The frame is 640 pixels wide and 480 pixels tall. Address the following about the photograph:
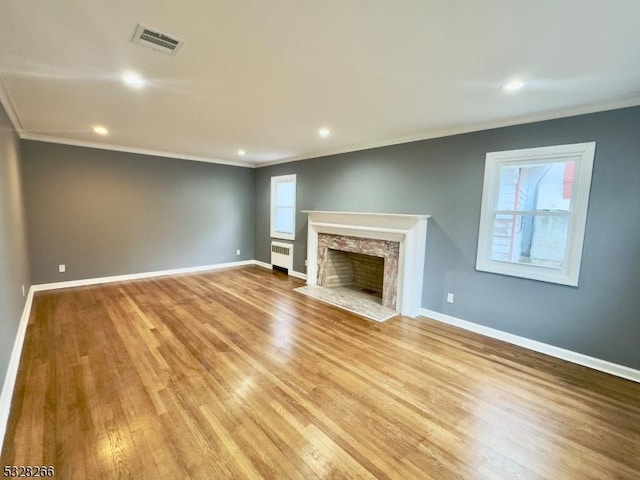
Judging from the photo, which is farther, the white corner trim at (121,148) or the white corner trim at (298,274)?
the white corner trim at (298,274)

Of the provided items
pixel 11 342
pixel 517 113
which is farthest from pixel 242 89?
pixel 11 342

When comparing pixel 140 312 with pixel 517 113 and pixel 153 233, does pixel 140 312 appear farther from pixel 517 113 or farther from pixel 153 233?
pixel 517 113

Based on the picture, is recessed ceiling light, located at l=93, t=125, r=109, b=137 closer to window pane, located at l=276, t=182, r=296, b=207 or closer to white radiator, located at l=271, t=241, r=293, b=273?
window pane, located at l=276, t=182, r=296, b=207

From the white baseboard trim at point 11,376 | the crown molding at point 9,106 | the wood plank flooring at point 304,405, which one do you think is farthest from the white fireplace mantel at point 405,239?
the crown molding at point 9,106

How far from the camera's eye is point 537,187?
3061mm

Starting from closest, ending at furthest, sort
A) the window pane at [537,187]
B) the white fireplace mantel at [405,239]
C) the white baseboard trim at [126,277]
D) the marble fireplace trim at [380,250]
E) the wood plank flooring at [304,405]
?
1. the wood plank flooring at [304,405]
2. the window pane at [537,187]
3. the white fireplace mantel at [405,239]
4. the marble fireplace trim at [380,250]
5. the white baseboard trim at [126,277]

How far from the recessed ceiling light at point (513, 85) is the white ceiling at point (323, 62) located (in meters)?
0.07

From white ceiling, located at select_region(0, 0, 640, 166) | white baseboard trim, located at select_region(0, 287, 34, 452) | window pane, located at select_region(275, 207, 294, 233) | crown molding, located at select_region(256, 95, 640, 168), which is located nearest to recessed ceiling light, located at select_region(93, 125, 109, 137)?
white ceiling, located at select_region(0, 0, 640, 166)

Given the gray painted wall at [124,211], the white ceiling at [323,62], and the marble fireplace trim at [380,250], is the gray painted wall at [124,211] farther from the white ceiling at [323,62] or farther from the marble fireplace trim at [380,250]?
the marble fireplace trim at [380,250]

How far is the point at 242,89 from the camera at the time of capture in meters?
2.50

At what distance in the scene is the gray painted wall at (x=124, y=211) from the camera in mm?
4484

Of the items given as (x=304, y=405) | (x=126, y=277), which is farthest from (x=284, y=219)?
(x=304, y=405)

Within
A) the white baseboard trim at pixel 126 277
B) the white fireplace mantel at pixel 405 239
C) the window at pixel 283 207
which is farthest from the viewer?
the window at pixel 283 207

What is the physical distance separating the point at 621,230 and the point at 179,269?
21.9 feet
